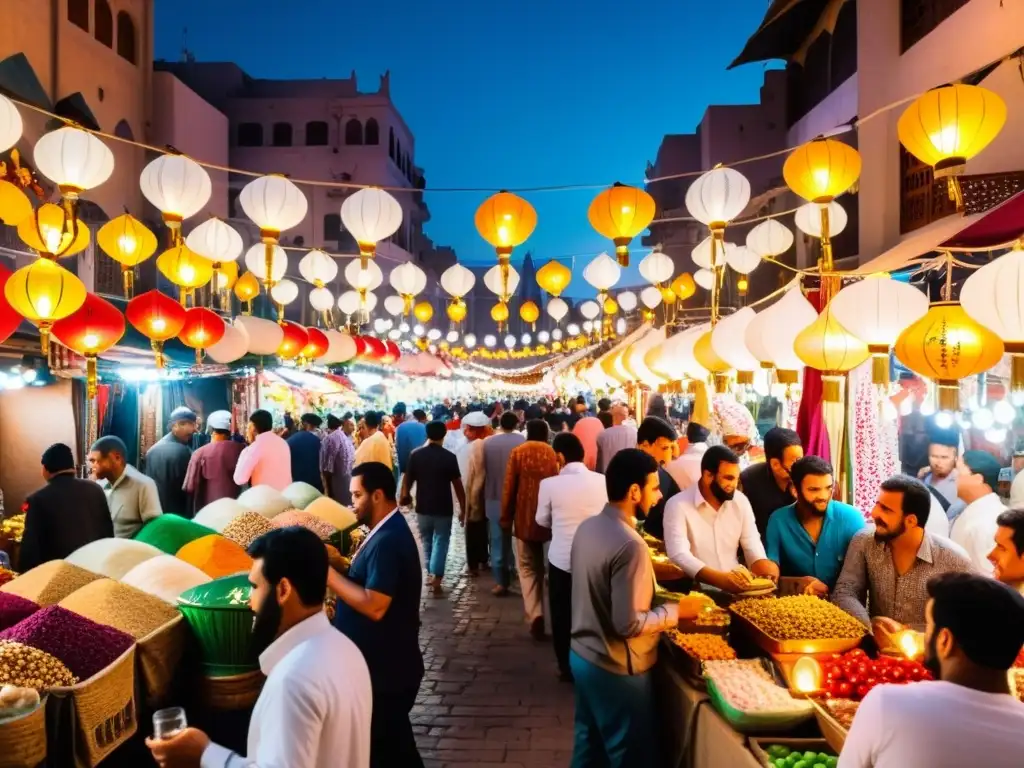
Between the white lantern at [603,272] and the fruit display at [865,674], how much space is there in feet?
22.5

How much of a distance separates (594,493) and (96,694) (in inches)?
153

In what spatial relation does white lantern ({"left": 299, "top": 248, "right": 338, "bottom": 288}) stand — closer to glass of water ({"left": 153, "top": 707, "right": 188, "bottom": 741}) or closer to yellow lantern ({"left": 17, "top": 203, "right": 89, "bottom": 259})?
yellow lantern ({"left": 17, "top": 203, "right": 89, "bottom": 259})

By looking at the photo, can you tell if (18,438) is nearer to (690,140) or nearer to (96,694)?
(96,694)

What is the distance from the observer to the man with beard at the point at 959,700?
1.95 metres

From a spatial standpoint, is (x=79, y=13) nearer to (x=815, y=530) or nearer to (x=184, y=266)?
(x=184, y=266)

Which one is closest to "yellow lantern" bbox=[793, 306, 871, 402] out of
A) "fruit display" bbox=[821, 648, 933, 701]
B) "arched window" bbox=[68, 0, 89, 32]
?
"fruit display" bbox=[821, 648, 933, 701]

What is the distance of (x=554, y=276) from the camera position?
955 centimetres

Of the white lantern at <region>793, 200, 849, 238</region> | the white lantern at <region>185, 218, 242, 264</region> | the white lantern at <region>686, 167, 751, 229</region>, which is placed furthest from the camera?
the white lantern at <region>793, 200, 849, 238</region>

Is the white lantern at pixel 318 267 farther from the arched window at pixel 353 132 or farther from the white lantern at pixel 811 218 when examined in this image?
the arched window at pixel 353 132

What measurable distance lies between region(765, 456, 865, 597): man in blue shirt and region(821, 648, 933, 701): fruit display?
3.19 ft

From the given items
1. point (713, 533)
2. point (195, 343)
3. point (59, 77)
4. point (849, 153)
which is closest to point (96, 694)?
point (713, 533)

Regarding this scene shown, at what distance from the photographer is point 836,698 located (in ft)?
11.0

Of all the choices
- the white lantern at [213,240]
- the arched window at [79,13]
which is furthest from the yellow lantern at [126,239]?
the arched window at [79,13]

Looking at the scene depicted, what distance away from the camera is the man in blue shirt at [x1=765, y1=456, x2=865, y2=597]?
15.1 feet
